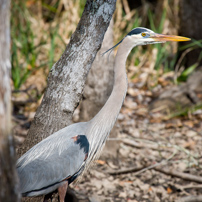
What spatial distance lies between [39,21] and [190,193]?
17.8ft

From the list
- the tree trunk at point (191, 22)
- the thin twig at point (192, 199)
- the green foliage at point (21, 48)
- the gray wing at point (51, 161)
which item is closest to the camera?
the gray wing at point (51, 161)

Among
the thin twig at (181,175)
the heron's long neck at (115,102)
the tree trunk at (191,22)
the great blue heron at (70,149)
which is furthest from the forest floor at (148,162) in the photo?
the tree trunk at (191,22)

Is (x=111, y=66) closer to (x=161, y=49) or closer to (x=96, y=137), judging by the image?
(x=96, y=137)

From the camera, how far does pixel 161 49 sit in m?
6.70

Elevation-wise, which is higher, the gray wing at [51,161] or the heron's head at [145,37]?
the heron's head at [145,37]

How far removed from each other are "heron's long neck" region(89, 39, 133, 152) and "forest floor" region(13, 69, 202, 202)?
873 millimetres

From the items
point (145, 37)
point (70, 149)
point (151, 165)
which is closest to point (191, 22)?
point (151, 165)

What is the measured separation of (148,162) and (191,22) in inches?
130

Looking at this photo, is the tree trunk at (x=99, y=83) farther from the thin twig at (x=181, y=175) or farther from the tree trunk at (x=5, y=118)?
the tree trunk at (x=5, y=118)

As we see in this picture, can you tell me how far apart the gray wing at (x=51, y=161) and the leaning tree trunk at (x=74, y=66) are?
8.4 inches

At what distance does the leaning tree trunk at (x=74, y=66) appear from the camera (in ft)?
8.86

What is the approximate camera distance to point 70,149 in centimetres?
277

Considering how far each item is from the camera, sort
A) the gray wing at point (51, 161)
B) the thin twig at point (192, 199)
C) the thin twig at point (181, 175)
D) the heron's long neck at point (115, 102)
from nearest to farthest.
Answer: the gray wing at point (51, 161), the heron's long neck at point (115, 102), the thin twig at point (192, 199), the thin twig at point (181, 175)

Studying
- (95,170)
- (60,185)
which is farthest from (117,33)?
(60,185)
